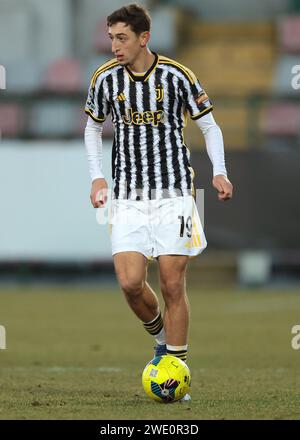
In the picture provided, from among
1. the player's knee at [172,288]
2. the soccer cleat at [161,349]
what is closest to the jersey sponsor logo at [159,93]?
the player's knee at [172,288]

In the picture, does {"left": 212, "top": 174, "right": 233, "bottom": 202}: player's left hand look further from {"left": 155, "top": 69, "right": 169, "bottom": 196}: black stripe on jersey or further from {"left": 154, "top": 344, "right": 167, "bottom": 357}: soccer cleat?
{"left": 154, "top": 344, "right": 167, "bottom": 357}: soccer cleat

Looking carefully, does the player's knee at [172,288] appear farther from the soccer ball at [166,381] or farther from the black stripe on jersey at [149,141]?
the black stripe on jersey at [149,141]

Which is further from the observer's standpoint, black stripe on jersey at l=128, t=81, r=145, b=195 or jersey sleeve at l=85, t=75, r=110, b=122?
jersey sleeve at l=85, t=75, r=110, b=122

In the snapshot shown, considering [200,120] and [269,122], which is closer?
[200,120]

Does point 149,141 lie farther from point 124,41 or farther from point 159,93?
point 124,41

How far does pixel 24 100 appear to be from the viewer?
19203 mm

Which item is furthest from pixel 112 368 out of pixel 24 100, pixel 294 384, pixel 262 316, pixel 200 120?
pixel 24 100

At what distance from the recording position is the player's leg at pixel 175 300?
301 inches

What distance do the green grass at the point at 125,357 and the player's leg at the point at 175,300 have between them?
0.34 meters

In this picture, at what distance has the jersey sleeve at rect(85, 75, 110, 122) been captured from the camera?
7.86m

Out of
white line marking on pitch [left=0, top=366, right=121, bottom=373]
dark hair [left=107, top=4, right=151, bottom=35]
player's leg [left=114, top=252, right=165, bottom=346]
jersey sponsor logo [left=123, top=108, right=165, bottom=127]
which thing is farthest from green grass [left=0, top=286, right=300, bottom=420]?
dark hair [left=107, top=4, right=151, bottom=35]

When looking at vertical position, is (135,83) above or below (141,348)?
above

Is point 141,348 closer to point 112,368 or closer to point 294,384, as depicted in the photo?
point 112,368

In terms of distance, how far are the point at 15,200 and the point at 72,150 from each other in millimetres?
1055
